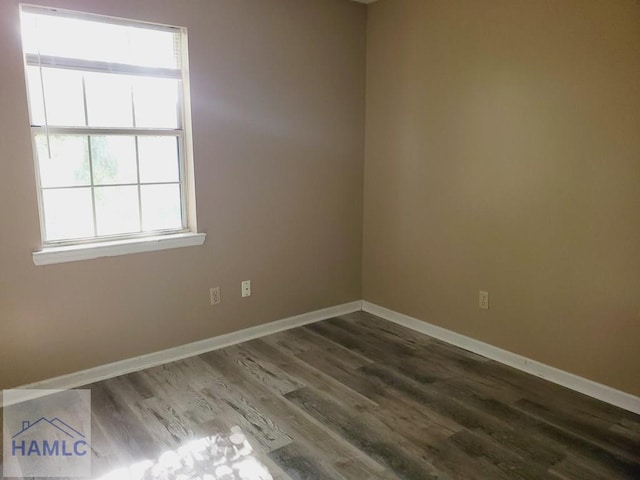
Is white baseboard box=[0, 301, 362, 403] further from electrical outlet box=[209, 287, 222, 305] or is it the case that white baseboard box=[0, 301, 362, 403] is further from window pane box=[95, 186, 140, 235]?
window pane box=[95, 186, 140, 235]

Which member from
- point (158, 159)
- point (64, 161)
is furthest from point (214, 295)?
point (64, 161)

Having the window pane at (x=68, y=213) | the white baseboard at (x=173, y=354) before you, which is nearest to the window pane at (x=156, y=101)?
the window pane at (x=68, y=213)

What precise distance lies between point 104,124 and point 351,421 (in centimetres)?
216

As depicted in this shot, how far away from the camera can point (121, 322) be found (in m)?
3.02

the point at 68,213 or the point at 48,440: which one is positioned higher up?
the point at 68,213

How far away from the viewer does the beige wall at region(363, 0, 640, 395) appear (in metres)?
2.58

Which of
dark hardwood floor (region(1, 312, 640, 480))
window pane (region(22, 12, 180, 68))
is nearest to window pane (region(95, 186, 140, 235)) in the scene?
window pane (region(22, 12, 180, 68))

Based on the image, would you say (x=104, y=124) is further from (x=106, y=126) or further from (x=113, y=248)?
(x=113, y=248)

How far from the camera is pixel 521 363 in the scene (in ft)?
10.2

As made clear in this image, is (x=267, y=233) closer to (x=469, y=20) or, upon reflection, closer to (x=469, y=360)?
(x=469, y=360)

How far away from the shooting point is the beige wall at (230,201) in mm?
2658

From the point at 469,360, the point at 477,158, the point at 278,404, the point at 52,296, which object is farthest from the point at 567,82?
the point at 52,296
